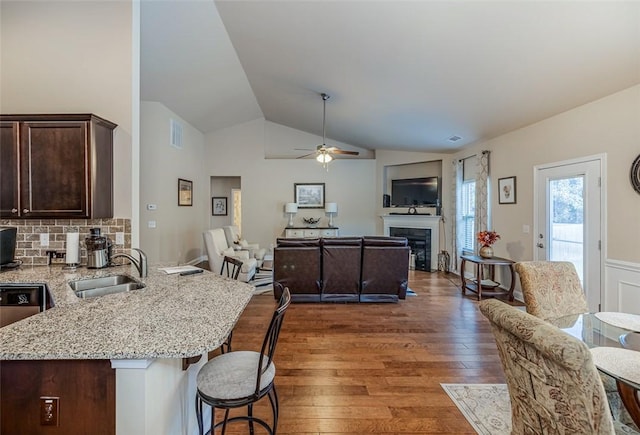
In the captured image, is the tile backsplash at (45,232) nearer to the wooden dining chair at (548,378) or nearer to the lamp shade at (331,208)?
the wooden dining chair at (548,378)

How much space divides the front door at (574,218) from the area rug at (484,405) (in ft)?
7.19

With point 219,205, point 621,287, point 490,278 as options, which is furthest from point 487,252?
point 219,205

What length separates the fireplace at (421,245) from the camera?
6.96 m

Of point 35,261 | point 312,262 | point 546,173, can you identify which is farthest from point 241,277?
point 546,173

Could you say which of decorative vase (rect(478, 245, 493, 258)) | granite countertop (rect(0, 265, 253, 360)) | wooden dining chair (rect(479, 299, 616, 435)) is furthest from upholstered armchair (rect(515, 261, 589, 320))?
decorative vase (rect(478, 245, 493, 258))

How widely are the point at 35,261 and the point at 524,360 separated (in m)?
3.61

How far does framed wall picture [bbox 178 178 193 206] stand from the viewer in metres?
6.74

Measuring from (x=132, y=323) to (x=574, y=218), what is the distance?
4711 millimetres

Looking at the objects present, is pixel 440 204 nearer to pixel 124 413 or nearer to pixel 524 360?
pixel 524 360

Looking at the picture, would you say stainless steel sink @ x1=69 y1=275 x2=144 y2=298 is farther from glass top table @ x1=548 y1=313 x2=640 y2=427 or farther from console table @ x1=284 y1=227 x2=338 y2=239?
console table @ x1=284 y1=227 x2=338 y2=239

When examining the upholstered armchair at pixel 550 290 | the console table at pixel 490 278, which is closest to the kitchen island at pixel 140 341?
the upholstered armchair at pixel 550 290

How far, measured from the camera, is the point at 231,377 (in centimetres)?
148

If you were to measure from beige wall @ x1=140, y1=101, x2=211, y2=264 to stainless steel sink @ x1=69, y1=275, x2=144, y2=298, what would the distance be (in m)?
3.83

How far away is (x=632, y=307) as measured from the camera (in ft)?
9.83
